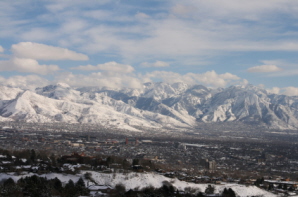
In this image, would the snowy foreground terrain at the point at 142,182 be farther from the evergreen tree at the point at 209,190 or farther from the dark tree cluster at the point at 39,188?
the dark tree cluster at the point at 39,188

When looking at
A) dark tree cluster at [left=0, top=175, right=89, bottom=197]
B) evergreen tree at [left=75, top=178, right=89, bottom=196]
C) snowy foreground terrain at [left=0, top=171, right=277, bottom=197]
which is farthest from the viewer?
snowy foreground terrain at [left=0, top=171, right=277, bottom=197]

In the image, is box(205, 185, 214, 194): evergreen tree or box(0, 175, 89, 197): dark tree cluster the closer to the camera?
box(0, 175, 89, 197): dark tree cluster

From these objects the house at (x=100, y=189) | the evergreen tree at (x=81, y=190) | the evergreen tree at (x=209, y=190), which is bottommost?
the evergreen tree at (x=209, y=190)

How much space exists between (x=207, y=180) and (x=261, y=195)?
16.8 m

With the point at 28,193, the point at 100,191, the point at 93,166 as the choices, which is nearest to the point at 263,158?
the point at 93,166

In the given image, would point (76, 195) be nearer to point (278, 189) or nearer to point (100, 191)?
point (100, 191)

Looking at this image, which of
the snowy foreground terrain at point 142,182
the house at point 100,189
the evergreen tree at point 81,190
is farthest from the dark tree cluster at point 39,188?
the snowy foreground terrain at point 142,182

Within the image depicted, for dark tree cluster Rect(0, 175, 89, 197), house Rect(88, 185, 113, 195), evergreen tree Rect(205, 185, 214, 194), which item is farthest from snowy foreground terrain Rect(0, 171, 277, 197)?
dark tree cluster Rect(0, 175, 89, 197)

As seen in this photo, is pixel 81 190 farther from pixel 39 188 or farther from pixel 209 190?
pixel 209 190

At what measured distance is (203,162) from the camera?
15625 centimetres

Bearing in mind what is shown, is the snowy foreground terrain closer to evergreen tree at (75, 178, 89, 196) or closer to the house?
the house

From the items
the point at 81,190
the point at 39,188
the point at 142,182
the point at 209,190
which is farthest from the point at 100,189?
the point at 209,190

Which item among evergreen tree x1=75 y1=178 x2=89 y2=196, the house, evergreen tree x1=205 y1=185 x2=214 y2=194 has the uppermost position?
evergreen tree x1=75 y1=178 x2=89 y2=196

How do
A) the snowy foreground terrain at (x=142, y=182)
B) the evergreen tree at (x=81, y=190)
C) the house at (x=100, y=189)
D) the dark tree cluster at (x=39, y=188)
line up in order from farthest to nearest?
the snowy foreground terrain at (x=142, y=182) → the house at (x=100, y=189) → the evergreen tree at (x=81, y=190) → the dark tree cluster at (x=39, y=188)
